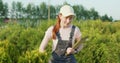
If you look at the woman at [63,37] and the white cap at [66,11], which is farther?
the woman at [63,37]

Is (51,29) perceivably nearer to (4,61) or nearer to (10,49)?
(4,61)

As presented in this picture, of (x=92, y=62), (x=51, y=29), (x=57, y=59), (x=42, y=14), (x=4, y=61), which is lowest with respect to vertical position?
(x=42, y=14)

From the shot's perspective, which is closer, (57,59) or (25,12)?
(57,59)

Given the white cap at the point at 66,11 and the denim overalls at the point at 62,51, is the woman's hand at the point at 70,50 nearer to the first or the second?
the denim overalls at the point at 62,51

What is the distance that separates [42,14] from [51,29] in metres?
43.1

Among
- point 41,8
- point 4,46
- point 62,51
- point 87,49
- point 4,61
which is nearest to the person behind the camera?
point 62,51

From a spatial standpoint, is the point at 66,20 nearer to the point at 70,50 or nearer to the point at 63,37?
the point at 63,37

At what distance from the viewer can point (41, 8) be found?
149 feet

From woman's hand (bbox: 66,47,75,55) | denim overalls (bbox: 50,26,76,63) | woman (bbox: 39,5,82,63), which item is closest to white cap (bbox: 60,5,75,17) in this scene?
woman (bbox: 39,5,82,63)

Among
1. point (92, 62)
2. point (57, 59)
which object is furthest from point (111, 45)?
point (57, 59)

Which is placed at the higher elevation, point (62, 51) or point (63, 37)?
point (63, 37)

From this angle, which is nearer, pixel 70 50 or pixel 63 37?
pixel 70 50

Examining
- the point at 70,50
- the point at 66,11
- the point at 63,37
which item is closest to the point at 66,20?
the point at 66,11

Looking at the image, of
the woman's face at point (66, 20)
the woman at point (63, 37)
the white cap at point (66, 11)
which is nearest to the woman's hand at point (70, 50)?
the woman at point (63, 37)
